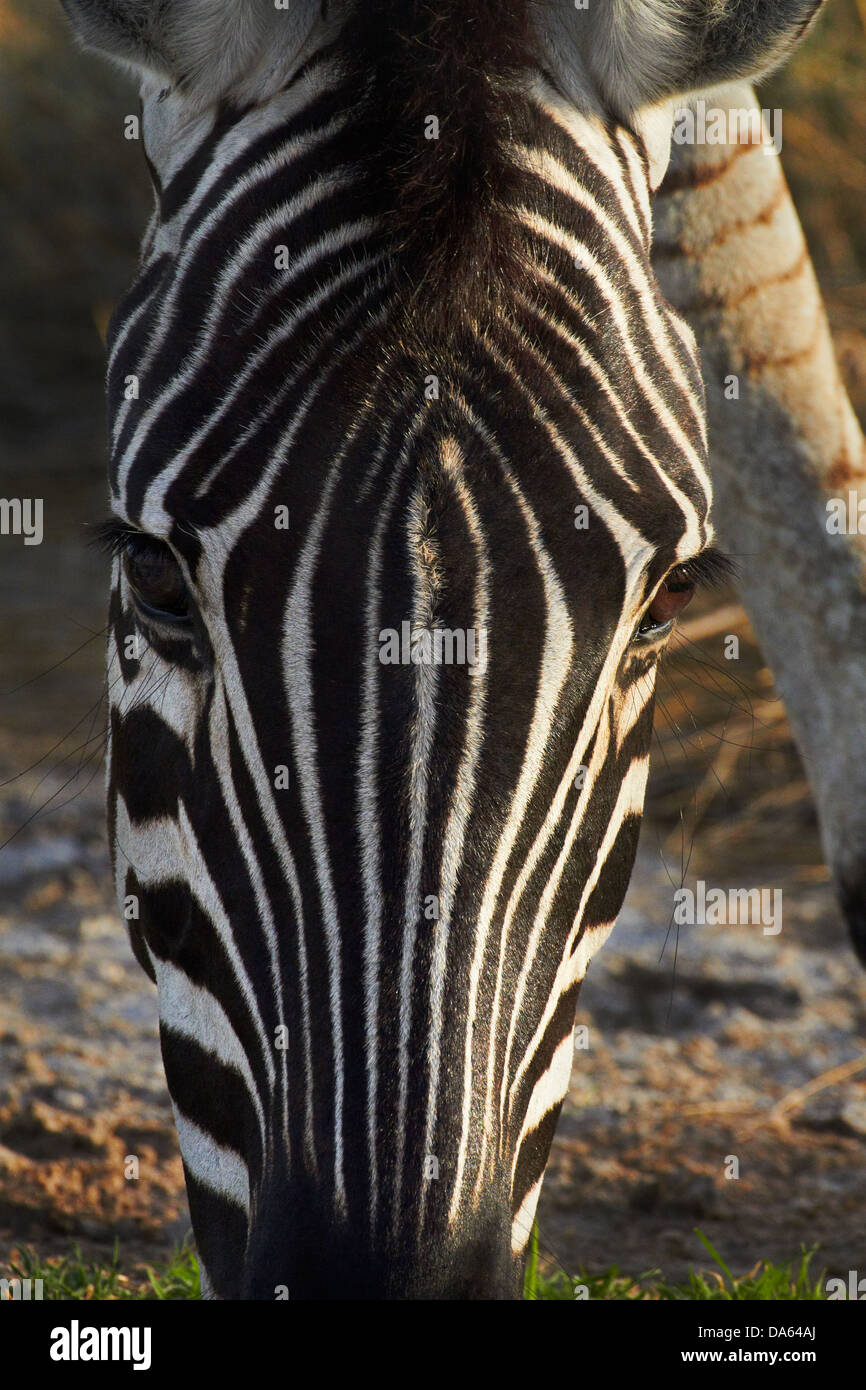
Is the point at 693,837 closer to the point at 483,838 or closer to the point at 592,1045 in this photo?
the point at 592,1045

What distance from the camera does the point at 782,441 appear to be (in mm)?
4102

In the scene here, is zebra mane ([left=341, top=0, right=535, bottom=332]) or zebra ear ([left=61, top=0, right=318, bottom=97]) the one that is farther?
zebra ear ([left=61, top=0, right=318, bottom=97])

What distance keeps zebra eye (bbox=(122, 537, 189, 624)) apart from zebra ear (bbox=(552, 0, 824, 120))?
111cm

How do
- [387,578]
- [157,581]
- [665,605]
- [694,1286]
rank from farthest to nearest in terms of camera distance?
1. [694,1286]
2. [665,605]
3. [157,581]
4. [387,578]

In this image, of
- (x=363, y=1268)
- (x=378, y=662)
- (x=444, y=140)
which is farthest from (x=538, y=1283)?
(x=444, y=140)

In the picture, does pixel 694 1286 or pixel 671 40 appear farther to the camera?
pixel 694 1286

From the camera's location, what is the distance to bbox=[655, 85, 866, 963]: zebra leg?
400cm

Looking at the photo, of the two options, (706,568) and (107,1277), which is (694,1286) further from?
(706,568)

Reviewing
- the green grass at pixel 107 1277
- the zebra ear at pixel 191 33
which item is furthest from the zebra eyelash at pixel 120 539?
the green grass at pixel 107 1277

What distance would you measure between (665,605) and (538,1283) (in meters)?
2.19

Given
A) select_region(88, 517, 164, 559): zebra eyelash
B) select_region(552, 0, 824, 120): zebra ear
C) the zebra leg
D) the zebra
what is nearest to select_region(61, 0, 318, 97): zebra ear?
the zebra

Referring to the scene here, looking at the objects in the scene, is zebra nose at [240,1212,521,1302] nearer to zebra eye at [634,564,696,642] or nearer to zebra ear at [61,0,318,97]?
zebra eye at [634,564,696,642]

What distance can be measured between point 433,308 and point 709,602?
20.0ft

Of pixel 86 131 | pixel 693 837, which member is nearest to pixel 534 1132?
pixel 693 837
